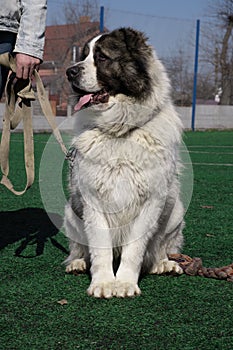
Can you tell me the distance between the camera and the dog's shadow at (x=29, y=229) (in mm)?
4453

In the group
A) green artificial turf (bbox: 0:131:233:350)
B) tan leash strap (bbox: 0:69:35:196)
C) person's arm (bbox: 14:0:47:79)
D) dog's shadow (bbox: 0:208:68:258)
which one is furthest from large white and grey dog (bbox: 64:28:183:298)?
dog's shadow (bbox: 0:208:68:258)

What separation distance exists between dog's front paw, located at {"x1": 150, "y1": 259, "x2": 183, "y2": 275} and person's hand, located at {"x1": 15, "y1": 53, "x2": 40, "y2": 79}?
148cm

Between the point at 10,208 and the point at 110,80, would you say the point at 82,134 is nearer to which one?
the point at 110,80

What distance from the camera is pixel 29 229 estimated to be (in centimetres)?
505

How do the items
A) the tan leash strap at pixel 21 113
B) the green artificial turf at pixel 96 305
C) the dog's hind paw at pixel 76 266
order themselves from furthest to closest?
1. the tan leash strap at pixel 21 113
2. the dog's hind paw at pixel 76 266
3. the green artificial turf at pixel 96 305

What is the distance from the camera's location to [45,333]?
2.60 m

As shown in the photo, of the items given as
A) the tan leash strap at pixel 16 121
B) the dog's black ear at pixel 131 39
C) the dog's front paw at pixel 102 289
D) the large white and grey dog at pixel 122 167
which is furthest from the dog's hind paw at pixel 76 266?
the dog's black ear at pixel 131 39

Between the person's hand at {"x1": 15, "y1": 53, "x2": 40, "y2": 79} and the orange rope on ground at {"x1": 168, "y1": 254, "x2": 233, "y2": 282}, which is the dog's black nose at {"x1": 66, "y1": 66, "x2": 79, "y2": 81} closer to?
the person's hand at {"x1": 15, "y1": 53, "x2": 40, "y2": 79}

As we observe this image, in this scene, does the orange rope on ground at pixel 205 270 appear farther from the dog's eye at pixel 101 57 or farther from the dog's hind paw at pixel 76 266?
the dog's eye at pixel 101 57

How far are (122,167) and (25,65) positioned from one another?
0.88 metres

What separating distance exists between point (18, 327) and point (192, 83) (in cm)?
2165

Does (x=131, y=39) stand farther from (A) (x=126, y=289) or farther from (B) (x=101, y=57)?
(A) (x=126, y=289)

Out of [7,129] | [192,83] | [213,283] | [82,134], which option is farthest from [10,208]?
[192,83]

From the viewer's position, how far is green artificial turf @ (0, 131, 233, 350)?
8.32 feet
